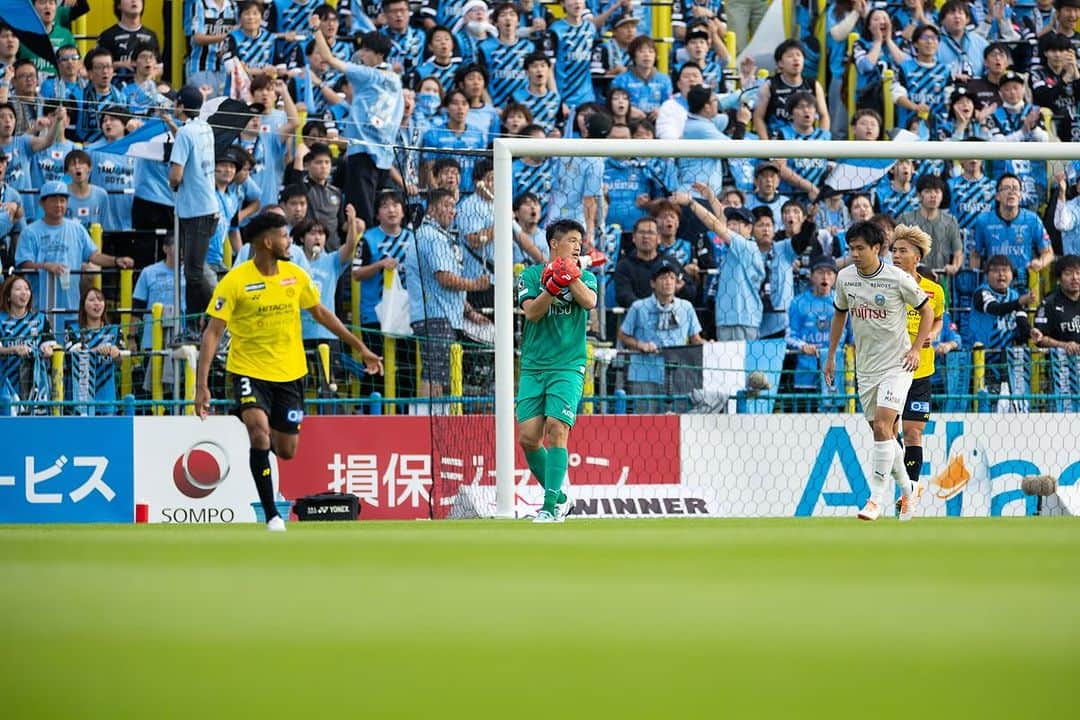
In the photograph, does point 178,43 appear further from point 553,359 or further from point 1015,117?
point 1015,117

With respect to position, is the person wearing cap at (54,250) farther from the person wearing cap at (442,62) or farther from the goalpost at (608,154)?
the person wearing cap at (442,62)

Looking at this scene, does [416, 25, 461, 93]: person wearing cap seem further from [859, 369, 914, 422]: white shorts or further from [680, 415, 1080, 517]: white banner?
[859, 369, 914, 422]: white shorts

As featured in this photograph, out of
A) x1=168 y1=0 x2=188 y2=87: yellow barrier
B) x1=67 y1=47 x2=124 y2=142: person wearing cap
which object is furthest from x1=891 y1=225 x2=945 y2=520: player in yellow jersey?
x1=168 y1=0 x2=188 y2=87: yellow barrier

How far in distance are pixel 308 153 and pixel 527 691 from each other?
10889 mm

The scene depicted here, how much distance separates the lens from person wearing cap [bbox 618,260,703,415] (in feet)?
43.8

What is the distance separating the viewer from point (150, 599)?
18.0ft

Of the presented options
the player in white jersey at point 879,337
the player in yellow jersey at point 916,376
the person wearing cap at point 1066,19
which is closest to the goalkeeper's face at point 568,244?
the player in white jersey at point 879,337

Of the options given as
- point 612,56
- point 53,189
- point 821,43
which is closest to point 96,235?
point 53,189

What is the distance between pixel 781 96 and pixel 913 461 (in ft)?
19.8

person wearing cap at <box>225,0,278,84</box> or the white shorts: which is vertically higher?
person wearing cap at <box>225,0,278,84</box>

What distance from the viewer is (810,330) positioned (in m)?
13.8

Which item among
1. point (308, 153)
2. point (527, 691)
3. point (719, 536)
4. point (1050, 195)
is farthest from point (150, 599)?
point (1050, 195)

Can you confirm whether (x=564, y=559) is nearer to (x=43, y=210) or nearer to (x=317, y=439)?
(x=317, y=439)

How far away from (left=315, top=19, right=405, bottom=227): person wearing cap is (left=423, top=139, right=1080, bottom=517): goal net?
1390mm
